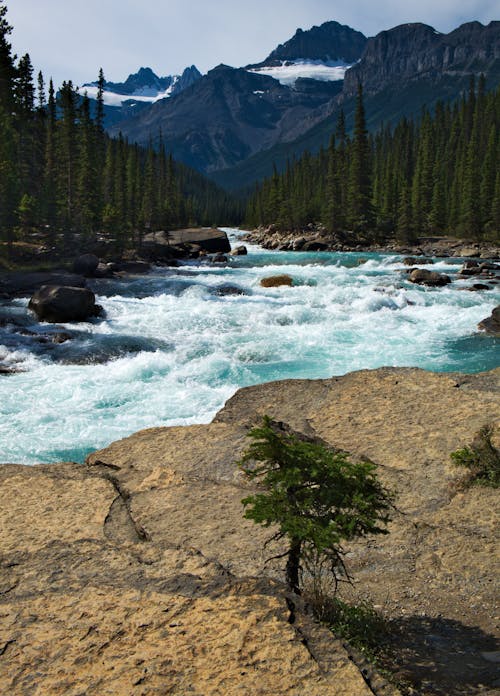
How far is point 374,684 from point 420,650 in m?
0.90

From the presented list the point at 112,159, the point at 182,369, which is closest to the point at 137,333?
the point at 182,369

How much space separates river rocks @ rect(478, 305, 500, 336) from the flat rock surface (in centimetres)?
1325

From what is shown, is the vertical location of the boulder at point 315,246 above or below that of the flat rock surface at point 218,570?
above

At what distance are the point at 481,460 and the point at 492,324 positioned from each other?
52.8 feet

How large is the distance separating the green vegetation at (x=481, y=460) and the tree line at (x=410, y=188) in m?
65.0

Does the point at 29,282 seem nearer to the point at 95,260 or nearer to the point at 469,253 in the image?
the point at 95,260

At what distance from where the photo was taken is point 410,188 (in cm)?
9094

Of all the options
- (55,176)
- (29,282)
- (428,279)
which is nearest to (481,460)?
(428,279)

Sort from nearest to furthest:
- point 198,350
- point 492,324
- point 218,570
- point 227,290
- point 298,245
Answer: point 218,570 → point 198,350 → point 492,324 → point 227,290 → point 298,245

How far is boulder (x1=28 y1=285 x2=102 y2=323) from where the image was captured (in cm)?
2291

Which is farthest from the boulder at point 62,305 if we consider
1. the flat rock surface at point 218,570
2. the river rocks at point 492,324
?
the river rocks at point 492,324

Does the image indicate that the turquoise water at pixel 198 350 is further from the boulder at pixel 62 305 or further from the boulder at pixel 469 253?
the boulder at pixel 469 253

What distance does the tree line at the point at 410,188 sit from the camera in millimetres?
71062

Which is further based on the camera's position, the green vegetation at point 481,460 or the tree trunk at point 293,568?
the green vegetation at point 481,460
